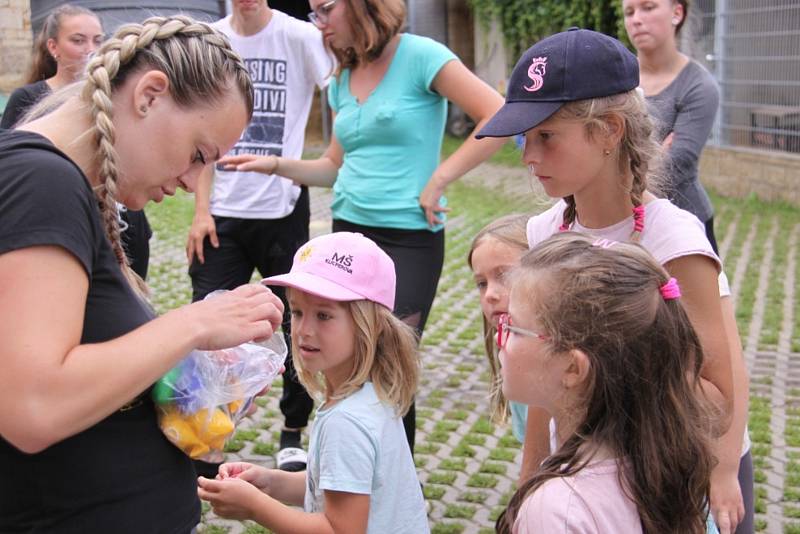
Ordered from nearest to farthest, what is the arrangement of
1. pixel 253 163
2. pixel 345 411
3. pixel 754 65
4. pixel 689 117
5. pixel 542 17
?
pixel 345 411
pixel 253 163
pixel 689 117
pixel 754 65
pixel 542 17

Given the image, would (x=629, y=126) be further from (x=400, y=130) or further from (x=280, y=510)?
(x=400, y=130)

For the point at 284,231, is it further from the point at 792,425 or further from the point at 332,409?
the point at 792,425

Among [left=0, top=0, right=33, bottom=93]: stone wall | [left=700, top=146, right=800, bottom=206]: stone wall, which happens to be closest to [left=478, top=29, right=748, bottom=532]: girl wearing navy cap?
[left=0, top=0, right=33, bottom=93]: stone wall

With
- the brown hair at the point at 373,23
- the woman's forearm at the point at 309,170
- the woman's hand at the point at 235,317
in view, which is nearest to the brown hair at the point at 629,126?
the woman's hand at the point at 235,317

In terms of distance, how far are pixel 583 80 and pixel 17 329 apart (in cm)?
149

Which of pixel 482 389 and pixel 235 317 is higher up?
pixel 235 317

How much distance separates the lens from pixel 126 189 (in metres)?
2.06

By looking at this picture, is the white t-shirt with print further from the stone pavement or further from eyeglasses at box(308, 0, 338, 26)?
the stone pavement

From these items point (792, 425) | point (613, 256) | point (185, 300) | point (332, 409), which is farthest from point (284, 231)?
point (185, 300)

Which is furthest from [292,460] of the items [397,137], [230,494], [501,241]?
[230,494]

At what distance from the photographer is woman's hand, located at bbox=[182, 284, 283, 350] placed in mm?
1919

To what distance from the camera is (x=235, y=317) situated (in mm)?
1978

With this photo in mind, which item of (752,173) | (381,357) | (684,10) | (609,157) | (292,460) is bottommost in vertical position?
(752,173)

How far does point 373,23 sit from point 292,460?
7.17 feet
